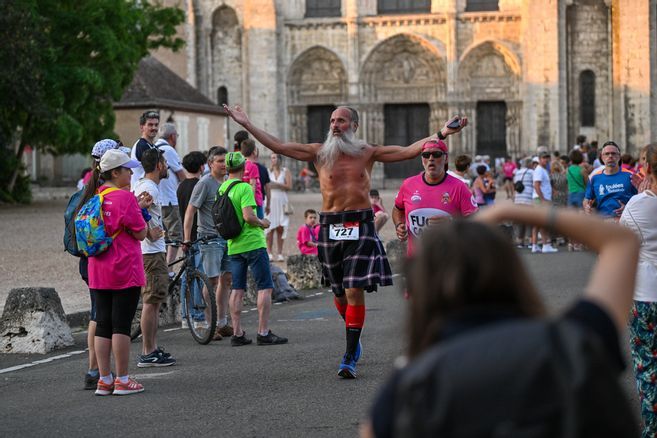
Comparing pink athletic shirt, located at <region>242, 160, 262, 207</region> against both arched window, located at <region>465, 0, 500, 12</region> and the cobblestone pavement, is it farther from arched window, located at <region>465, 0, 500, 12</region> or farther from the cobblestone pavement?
arched window, located at <region>465, 0, 500, 12</region>

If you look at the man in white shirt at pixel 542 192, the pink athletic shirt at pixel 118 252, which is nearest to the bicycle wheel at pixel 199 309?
the pink athletic shirt at pixel 118 252

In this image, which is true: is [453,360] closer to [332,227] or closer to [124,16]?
[332,227]

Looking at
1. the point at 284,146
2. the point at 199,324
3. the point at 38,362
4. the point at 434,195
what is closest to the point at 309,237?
the point at 199,324

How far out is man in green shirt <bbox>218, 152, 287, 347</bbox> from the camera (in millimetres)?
12258

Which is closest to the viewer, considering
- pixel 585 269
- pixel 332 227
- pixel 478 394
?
pixel 478 394

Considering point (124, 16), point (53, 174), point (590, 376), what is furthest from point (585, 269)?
point (53, 174)

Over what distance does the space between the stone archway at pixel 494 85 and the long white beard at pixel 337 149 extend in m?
47.4

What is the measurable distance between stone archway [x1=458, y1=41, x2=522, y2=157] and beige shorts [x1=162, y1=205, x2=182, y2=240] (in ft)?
140

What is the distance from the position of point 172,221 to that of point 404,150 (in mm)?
5736

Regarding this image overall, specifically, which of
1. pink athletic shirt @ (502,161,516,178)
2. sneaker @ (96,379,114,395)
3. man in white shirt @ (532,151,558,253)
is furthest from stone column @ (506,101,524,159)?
sneaker @ (96,379,114,395)

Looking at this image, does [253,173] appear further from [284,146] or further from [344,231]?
[344,231]

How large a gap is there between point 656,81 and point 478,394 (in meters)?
56.2

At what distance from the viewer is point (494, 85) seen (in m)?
57.7

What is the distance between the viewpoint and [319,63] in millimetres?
59156
